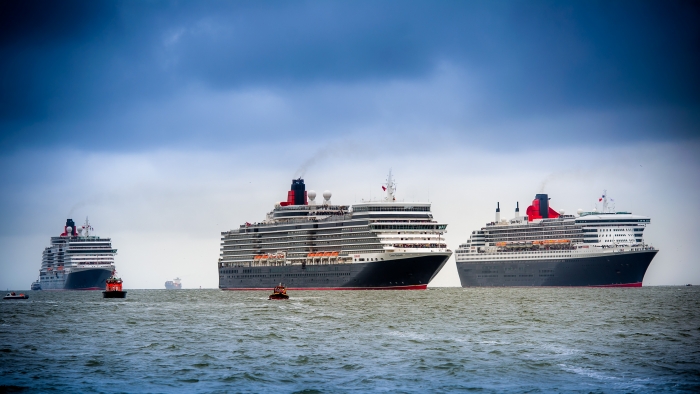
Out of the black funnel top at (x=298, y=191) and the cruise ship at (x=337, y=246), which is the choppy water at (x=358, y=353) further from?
the black funnel top at (x=298, y=191)

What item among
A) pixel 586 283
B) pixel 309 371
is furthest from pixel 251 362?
pixel 586 283

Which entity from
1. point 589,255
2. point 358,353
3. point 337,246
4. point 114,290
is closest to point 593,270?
point 589,255

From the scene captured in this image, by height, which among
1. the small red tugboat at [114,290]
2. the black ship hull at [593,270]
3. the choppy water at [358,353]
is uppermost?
the black ship hull at [593,270]

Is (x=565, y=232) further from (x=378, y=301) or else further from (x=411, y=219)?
(x=378, y=301)

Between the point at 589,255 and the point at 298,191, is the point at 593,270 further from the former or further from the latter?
the point at 298,191

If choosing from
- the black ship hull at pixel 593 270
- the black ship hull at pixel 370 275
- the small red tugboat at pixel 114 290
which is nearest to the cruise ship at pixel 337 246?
the black ship hull at pixel 370 275

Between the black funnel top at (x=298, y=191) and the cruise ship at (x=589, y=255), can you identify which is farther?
the cruise ship at (x=589, y=255)
